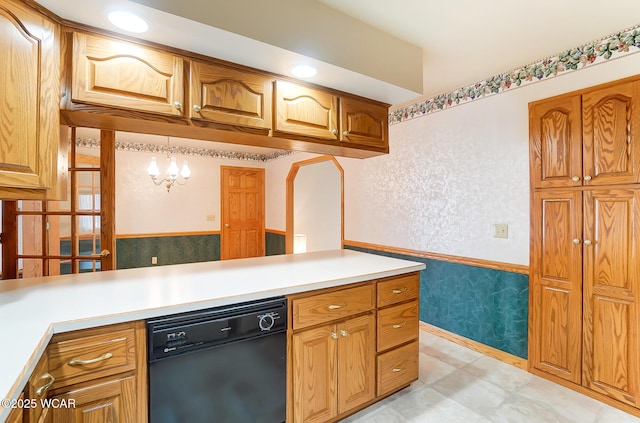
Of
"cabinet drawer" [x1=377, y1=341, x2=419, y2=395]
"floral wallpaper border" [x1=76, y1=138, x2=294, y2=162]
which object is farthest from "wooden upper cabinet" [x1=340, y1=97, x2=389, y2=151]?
"floral wallpaper border" [x1=76, y1=138, x2=294, y2=162]

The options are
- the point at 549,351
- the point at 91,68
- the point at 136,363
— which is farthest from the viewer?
the point at 549,351

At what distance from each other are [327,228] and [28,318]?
4.13 meters

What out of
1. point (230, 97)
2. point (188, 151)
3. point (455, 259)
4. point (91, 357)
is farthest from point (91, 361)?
point (188, 151)

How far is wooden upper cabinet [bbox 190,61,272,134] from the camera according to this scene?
1.46 metres

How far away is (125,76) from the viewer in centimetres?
131

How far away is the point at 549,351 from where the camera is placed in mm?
2129

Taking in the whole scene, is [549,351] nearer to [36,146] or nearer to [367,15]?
[367,15]

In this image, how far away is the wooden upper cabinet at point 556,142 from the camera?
1.97 meters

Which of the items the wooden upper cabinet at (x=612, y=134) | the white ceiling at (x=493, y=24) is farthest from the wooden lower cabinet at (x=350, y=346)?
the white ceiling at (x=493, y=24)

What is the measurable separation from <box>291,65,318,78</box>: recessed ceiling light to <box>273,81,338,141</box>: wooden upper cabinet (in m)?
0.08

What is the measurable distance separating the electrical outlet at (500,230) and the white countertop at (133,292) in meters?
0.95

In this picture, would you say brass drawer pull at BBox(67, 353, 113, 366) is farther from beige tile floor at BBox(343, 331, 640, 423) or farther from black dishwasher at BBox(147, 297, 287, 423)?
beige tile floor at BBox(343, 331, 640, 423)

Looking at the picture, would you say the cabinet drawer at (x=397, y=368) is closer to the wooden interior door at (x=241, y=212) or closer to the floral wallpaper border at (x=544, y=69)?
the floral wallpaper border at (x=544, y=69)

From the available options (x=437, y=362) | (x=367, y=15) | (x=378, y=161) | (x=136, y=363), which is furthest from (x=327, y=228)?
(x=136, y=363)
